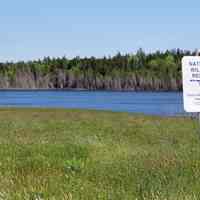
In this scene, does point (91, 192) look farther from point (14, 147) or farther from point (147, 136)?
point (147, 136)

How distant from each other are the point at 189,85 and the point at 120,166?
224 cm

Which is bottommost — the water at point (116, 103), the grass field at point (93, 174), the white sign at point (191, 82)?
the water at point (116, 103)

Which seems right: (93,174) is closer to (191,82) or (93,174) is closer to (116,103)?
(191,82)

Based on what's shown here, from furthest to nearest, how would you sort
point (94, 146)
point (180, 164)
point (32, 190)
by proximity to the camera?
point (94, 146) → point (180, 164) → point (32, 190)

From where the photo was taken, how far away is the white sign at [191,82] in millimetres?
9961

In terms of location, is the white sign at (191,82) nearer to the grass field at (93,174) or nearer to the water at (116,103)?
the grass field at (93,174)

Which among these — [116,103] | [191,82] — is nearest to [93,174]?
[191,82]

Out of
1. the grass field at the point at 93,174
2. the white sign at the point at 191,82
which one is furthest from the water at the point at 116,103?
the white sign at the point at 191,82

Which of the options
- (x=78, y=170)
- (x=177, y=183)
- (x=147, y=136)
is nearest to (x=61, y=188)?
(x=177, y=183)

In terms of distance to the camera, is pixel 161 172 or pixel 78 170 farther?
pixel 78 170

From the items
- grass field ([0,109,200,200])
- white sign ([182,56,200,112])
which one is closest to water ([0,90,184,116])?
grass field ([0,109,200,200])

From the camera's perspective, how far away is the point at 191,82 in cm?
1003

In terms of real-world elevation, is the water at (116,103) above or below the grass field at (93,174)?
below

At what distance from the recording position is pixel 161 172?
9484 mm
